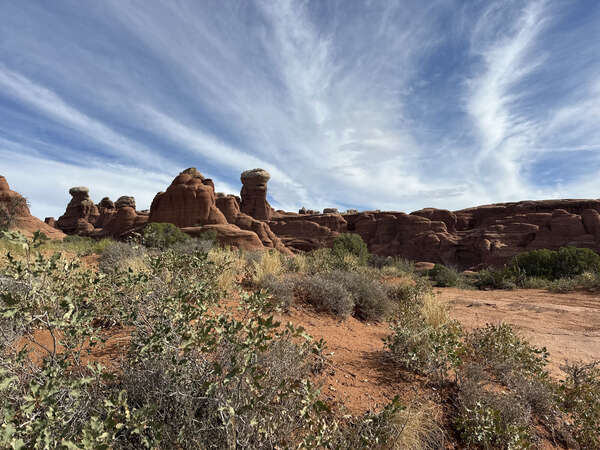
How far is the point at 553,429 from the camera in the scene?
2.48m

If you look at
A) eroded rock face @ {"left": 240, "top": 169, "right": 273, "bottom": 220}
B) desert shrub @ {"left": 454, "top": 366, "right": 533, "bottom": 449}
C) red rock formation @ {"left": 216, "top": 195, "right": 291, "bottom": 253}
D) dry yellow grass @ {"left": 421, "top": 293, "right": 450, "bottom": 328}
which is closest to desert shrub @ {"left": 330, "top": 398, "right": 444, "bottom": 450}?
desert shrub @ {"left": 454, "top": 366, "right": 533, "bottom": 449}

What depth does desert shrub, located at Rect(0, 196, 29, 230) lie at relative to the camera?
27694 mm

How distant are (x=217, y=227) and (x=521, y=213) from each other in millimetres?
45356

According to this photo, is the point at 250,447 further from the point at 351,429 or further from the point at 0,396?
the point at 0,396

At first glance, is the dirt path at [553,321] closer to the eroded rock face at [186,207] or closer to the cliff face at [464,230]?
the eroded rock face at [186,207]

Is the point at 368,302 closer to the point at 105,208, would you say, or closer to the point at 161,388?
the point at 161,388

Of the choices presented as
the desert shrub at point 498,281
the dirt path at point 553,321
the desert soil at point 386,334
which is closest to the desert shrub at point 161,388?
the desert soil at point 386,334

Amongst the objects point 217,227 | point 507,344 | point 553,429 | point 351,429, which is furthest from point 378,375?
point 217,227

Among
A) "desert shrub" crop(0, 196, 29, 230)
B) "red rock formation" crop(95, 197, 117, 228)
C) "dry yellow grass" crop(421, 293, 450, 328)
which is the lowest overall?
"dry yellow grass" crop(421, 293, 450, 328)

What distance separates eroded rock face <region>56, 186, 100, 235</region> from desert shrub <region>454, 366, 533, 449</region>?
66511 mm

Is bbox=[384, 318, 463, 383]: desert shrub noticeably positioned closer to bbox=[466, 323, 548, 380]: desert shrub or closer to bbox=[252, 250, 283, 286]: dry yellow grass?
bbox=[466, 323, 548, 380]: desert shrub

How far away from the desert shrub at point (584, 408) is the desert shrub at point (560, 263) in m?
13.3

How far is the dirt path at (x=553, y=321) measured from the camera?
4449 millimetres

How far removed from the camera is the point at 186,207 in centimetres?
3052
